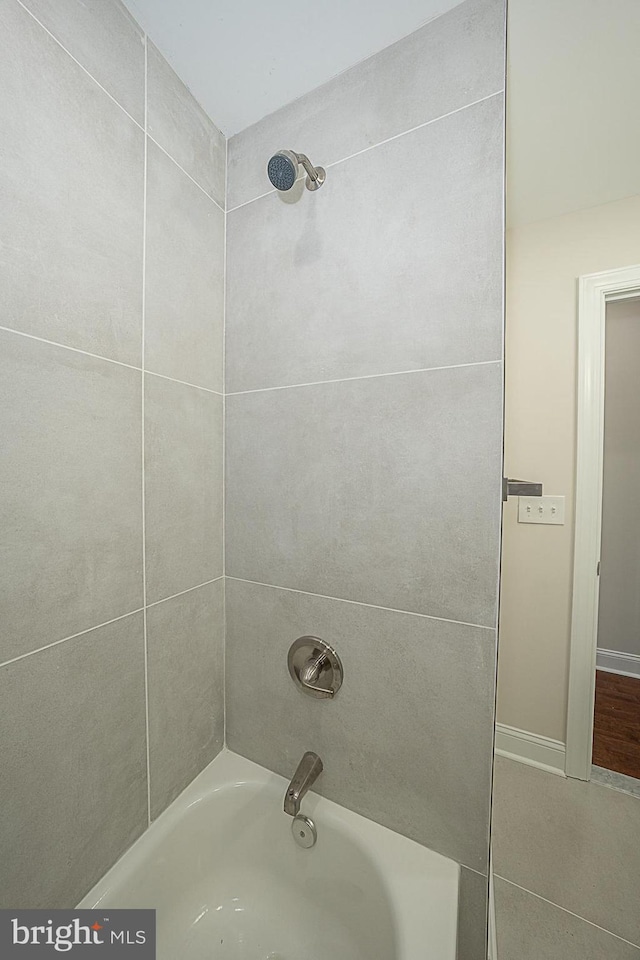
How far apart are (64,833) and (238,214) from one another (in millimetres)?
1481

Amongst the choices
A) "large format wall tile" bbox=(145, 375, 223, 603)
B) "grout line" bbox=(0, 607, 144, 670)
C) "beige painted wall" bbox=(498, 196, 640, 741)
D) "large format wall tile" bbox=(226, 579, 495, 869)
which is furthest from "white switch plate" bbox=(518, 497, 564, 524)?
"grout line" bbox=(0, 607, 144, 670)

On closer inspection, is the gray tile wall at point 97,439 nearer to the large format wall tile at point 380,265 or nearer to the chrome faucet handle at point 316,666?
the large format wall tile at point 380,265

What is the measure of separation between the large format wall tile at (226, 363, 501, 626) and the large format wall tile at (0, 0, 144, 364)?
40cm

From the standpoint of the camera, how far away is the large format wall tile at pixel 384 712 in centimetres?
79

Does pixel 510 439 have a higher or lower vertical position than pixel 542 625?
higher

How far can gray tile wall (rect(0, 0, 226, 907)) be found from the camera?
621 mm

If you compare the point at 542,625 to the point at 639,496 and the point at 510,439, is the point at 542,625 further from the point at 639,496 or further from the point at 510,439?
the point at 639,496

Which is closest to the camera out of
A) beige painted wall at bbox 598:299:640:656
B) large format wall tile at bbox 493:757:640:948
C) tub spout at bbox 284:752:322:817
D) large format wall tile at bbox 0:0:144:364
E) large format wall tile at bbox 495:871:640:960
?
large format wall tile at bbox 0:0:144:364

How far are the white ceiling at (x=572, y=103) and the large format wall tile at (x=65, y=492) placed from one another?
3.97 feet

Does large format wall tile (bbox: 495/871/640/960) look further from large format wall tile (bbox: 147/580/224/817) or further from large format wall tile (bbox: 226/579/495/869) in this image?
large format wall tile (bbox: 147/580/224/817)

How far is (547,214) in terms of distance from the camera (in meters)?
1.57

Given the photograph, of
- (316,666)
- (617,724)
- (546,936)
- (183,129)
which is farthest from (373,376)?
(617,724)

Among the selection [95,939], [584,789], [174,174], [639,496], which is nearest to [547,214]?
[174,174]

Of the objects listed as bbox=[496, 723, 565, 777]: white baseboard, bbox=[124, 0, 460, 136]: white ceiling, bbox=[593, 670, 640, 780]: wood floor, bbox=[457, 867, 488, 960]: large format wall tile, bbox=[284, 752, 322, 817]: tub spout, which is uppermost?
bbox=[124, 0, 460, 136]: white ceiling
